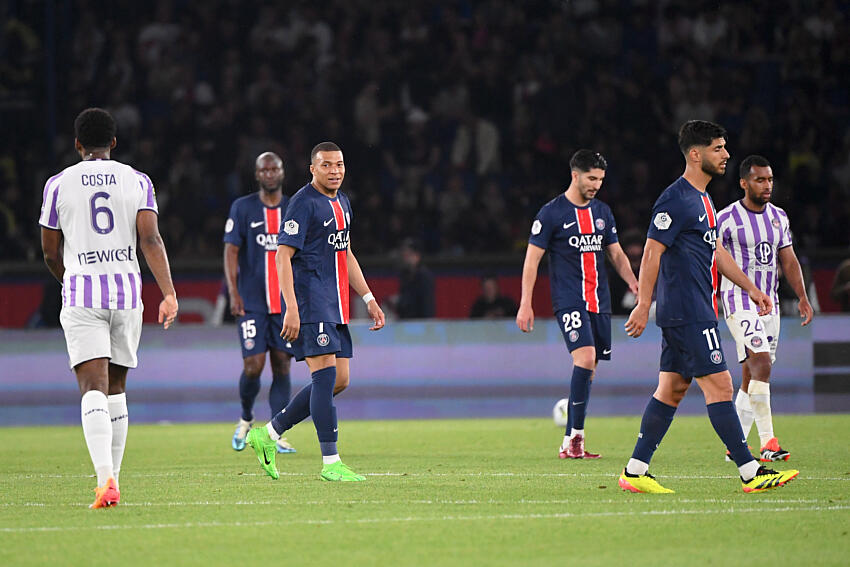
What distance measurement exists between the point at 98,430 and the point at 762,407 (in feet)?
16.4

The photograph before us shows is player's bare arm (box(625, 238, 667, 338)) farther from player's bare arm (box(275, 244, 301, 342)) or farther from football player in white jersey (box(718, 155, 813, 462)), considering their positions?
football player in white jersey (box(718, 155, 813, 462))

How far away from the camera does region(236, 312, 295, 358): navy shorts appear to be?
11.3 m

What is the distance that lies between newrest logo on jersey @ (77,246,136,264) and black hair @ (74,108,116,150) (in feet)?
1.88

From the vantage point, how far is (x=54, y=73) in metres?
21.7

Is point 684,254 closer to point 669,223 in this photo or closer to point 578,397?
point 669,223

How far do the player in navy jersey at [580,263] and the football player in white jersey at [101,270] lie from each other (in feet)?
12.6

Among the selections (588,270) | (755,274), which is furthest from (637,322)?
(588,270)

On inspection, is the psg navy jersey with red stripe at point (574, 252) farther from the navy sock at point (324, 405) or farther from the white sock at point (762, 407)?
the navy sock at point (324, 405)

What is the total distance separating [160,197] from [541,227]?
37.9ft

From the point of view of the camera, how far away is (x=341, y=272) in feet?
27.8

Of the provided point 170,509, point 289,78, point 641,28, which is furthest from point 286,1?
point 170,509

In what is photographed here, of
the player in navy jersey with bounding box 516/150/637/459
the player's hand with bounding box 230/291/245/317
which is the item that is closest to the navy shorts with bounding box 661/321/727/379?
the player in navy jersey with bounding box 516/150/637/459

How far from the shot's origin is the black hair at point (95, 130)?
6.91 meters

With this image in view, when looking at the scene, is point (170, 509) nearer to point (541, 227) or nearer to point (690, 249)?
point (690, 249)
